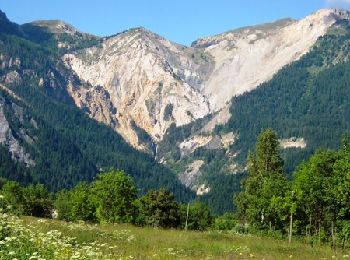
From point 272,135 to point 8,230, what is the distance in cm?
7652

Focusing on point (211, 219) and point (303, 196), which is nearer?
point (303, 196)

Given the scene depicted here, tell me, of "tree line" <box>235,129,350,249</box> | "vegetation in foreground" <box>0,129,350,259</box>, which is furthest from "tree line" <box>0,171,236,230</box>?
"tree line" <box>235,129,350,249</box>

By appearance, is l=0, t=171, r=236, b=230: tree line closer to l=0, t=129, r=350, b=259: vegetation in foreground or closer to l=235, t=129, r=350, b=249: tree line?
l=0, t=129, r=350, b=259: vegetation in foreground

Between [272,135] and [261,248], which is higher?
[272,135]

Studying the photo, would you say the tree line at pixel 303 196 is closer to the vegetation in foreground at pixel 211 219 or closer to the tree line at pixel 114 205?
the vegetation in foreground at pixel 211 219

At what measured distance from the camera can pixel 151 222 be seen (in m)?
113

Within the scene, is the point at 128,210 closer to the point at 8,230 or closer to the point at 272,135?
the point at 272,135

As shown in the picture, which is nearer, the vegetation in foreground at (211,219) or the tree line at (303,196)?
the vegetation in foreground at (211,219)

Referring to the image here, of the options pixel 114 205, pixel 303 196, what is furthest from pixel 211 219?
pixel 303 196

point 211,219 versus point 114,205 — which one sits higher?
point 114,205

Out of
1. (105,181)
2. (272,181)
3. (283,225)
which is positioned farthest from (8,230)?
(105,181)

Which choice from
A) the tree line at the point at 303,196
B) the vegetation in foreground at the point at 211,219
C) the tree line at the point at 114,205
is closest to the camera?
the vegetation in foreground at the point at 211,219

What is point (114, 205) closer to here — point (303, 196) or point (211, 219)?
point (303, 196)

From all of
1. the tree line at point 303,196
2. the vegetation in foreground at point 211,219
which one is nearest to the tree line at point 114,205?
the vegetation in foreground at point 211,219
